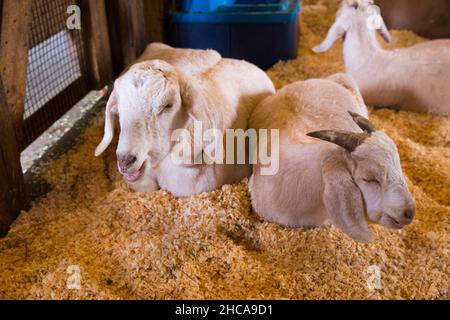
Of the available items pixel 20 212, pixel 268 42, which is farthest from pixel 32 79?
pixel 268 42

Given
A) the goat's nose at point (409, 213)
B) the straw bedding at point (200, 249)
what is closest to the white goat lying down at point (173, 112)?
the straw bedding at point (200, 249)

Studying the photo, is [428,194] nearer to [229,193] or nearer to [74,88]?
[229,193]

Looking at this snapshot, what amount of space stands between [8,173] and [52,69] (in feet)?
5.46

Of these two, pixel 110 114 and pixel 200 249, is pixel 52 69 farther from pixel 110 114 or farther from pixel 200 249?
pixel 200 249

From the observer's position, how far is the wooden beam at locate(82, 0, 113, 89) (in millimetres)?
4148

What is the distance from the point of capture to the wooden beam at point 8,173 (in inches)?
115

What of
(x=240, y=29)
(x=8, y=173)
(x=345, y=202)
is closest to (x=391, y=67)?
(x=240, y=29)

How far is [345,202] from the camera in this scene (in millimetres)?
2488

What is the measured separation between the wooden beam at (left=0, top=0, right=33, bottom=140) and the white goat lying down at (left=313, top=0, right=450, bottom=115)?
2.55 metres

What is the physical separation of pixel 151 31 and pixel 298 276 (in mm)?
3156

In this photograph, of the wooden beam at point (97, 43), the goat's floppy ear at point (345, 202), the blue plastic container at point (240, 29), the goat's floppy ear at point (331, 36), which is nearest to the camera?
the goat's floppy ear at point (345, 202)

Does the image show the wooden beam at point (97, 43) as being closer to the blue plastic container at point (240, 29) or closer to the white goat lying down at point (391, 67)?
the blue plastic container at point (240, 29)

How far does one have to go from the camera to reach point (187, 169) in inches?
123

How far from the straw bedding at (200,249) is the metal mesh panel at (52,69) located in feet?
2.23
